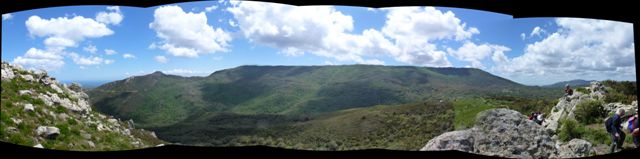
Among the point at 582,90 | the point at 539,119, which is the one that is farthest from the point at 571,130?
the point at 539,119

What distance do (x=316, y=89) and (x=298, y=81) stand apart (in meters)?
9.49

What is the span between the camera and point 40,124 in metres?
18.3

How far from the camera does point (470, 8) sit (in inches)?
89.2

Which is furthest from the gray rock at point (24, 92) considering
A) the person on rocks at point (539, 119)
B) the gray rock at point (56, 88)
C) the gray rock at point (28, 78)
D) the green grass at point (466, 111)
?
the green grass at point (466, 111)

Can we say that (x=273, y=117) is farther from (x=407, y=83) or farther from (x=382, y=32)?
(x=382, y=32)

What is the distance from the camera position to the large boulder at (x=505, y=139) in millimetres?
26312

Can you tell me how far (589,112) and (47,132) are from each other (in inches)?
778

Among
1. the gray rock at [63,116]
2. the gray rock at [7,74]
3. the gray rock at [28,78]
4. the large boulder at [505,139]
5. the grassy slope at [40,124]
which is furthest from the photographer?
the large boulder at [505,139]

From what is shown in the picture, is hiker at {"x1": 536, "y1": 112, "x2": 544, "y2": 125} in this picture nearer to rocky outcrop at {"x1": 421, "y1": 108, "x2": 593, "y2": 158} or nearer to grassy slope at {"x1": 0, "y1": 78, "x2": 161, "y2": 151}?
rocky outcrop at {"x1": 421, "y1": 108, "x2": 593, "y2": 158}

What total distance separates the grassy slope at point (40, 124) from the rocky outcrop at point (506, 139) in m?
14.8

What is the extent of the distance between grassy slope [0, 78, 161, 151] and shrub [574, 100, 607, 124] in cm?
1821

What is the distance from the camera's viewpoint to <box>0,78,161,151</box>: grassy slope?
15.9 meters

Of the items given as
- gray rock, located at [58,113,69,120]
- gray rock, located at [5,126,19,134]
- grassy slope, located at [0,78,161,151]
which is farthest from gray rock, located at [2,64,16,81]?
gray rock, located at [5,126,19,134]

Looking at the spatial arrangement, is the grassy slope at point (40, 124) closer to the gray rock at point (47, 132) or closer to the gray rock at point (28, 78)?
the gray rock at point (47, 132)
